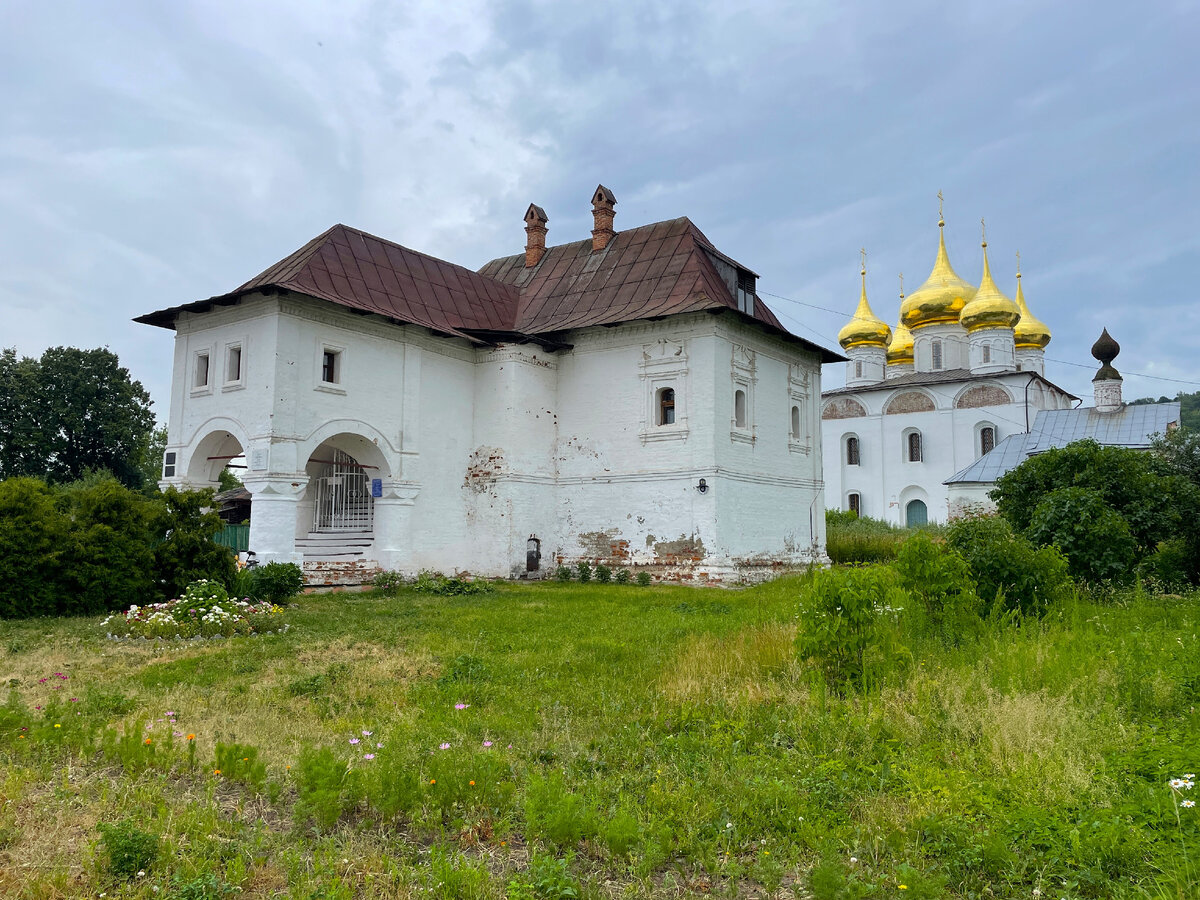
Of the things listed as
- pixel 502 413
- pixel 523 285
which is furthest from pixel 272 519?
pixel 523 285

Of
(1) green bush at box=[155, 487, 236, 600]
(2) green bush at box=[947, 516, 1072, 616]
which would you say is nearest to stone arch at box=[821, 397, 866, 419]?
(2) green bush at box=[947, 516, 1072, 616]

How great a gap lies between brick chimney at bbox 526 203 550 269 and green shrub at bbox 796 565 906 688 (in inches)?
668

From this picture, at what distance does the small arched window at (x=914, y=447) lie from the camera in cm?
3553

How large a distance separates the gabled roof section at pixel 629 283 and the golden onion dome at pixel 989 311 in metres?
16.9

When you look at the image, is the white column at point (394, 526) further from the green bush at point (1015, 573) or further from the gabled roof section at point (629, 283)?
the green bush at point (1015, 573)

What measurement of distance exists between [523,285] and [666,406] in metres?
5.99

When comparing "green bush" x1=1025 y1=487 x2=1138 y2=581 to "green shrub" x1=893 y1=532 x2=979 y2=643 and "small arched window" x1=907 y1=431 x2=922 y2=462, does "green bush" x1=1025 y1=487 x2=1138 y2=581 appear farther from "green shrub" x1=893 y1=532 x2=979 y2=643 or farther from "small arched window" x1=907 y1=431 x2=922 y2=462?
"small arched window" x1=907 y1=431 x2=922 y2=462

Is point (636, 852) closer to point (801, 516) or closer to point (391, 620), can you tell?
point (391, 620)

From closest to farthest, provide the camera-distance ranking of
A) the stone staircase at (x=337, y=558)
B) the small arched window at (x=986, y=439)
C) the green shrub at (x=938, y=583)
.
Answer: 1. the green shrub at (x=938, y=583)
2. the stone staircase at (x=337, y=558)
3. the small arched window at (x=986, y=439)

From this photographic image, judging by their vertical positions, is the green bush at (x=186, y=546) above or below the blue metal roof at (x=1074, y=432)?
below

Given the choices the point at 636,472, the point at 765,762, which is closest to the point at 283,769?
the point at 765,762

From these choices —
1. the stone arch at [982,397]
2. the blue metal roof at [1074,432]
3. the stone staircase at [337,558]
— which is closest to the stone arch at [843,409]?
the stone arch at [982,397]

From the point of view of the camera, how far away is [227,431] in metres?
15.3

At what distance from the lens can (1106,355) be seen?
3088 cm
